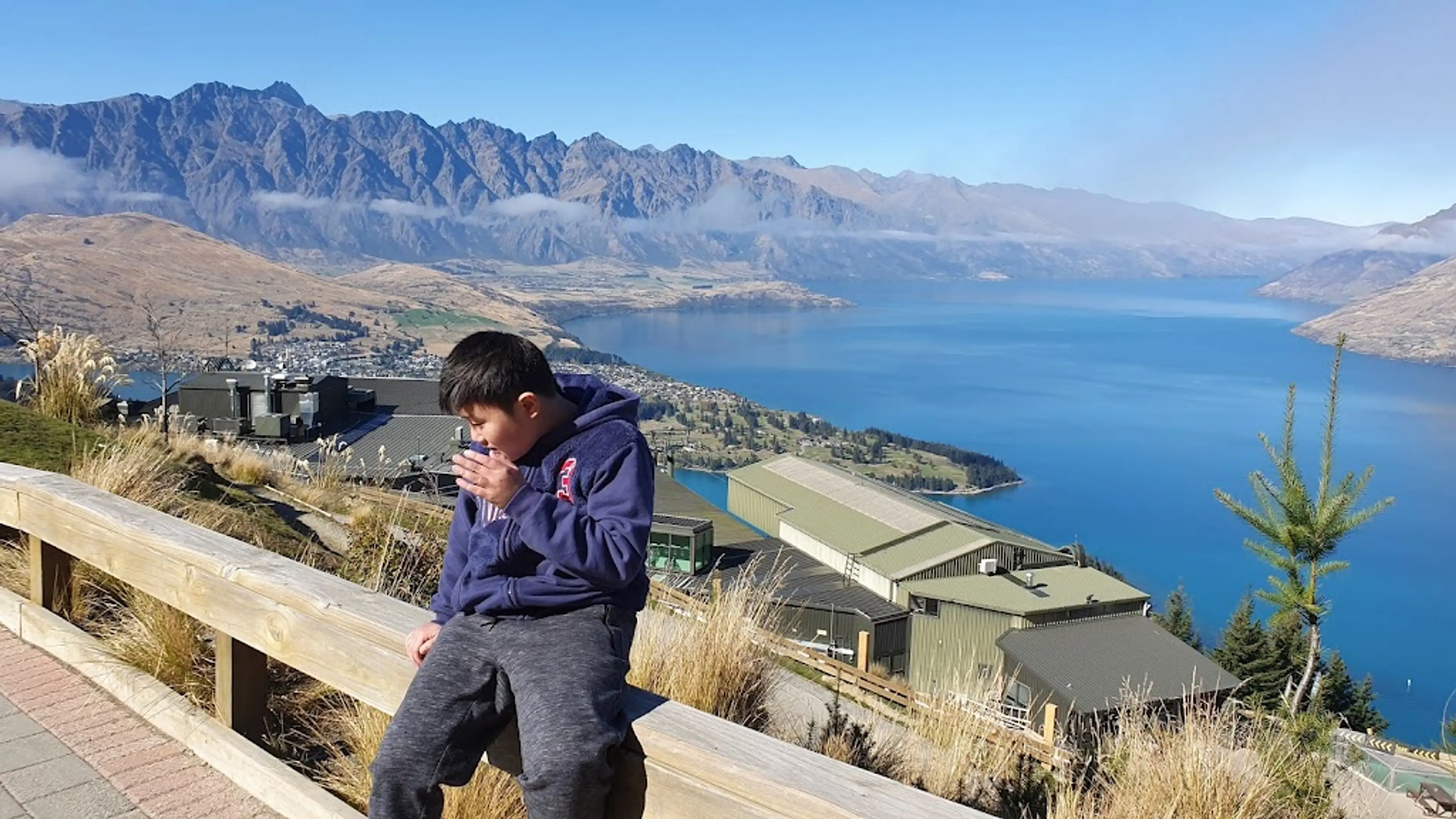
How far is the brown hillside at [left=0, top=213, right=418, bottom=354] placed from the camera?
10919 centimetres

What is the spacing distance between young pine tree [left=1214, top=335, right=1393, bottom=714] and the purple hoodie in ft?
32.5

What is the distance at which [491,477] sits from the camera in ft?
6.07

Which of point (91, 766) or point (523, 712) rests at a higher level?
point (523, 712)

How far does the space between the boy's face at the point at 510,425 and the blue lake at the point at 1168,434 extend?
24.2 meters

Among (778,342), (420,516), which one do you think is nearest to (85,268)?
(778,342)

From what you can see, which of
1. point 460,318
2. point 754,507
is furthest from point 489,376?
point 460,318

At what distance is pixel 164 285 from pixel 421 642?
16467 centimetres

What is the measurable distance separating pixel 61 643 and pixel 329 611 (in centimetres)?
172

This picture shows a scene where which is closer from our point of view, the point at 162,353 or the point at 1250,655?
the point at 162,353

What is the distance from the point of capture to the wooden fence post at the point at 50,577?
360 cm

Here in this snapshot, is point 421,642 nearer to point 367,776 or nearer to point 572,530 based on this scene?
point 572,530

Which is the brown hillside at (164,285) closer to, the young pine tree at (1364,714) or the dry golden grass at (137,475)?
the young pine tree at (1364,714)

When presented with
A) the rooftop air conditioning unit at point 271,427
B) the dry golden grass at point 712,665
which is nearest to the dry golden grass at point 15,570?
the dry golden grass at point 712,665

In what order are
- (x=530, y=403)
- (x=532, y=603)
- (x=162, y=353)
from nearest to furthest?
(x=532, y=603)
(x=530, y=403)
(x=162, y=353)
